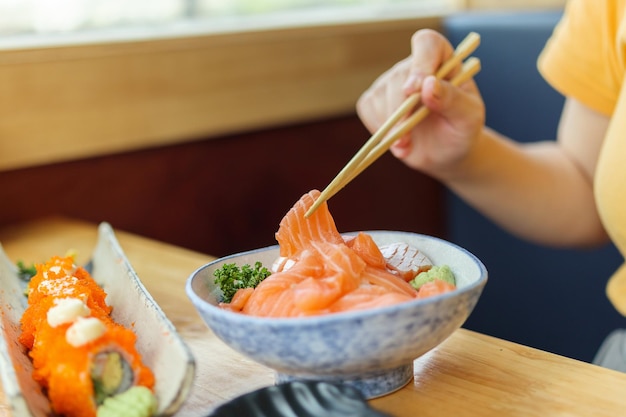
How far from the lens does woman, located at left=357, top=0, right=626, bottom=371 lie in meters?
1.17

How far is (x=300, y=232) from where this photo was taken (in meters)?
0.80

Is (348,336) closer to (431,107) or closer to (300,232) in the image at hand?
(300,232)

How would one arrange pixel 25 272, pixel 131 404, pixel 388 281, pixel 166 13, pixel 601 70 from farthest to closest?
1. pixel 166 13
2. pixel 601 70
3. pixel 25 272
4. pixel 388 281
5. pixel 131 404

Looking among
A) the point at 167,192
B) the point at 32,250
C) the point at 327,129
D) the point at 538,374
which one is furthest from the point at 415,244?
the point at 327,129

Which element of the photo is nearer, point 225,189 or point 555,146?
point 555,146

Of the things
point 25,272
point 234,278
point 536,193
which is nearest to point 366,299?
point 234,278

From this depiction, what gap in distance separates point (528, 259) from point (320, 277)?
1.60m

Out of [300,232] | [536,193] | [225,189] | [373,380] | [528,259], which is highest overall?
[300,232]

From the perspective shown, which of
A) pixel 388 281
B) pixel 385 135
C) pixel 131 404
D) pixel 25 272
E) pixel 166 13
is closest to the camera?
pixel 131 404

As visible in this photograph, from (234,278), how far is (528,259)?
1590 millimetres

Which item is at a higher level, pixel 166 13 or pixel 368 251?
pixel 166 13

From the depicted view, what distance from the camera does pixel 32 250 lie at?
1549 millimetres

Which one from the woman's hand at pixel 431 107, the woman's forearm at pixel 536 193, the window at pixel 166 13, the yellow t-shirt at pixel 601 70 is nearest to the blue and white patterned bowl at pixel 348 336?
the woman's hand at pixel 431 107

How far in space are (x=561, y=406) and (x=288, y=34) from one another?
1629 mm
